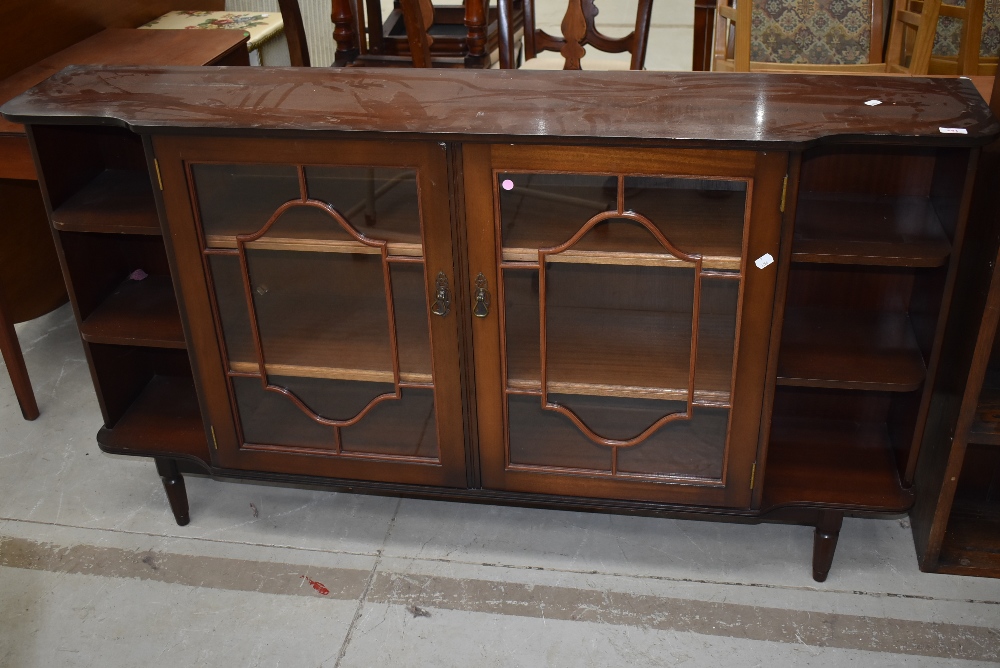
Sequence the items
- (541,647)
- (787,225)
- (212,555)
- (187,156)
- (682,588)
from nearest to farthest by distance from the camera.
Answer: (787,225), (187,156), (541,647), (682,588), (212,555)

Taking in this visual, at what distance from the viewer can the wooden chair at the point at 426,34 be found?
9.41 feet

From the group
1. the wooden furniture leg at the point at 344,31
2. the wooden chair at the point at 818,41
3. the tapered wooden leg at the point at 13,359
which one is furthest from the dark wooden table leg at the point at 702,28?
the tapered wooden leg at the point at 13,359

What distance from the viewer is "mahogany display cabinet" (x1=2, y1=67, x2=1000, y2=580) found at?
150 cm

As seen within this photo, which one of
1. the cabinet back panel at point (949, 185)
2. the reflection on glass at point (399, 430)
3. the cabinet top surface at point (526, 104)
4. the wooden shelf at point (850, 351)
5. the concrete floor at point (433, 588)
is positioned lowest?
the concrete floor at point (433, 588)

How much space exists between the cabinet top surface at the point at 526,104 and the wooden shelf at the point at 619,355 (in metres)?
0.35

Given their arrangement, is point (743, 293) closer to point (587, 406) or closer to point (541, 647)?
point (587, 406)

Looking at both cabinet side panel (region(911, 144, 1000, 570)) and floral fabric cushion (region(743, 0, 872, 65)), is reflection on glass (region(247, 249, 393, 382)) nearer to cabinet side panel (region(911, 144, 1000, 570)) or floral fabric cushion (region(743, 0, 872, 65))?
cabinet side panel (region(911, 144, 1000, 570))

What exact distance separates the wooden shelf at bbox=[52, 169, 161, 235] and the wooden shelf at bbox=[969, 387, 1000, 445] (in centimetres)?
158

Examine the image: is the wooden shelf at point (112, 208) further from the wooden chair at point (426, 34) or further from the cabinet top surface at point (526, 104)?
the wooden chair at point (426, 34)

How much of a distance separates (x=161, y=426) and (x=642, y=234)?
1145 mm

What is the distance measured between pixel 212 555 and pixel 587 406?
0.90 m

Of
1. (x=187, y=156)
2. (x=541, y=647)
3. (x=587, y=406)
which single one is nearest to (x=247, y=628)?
(x=541, y=647)

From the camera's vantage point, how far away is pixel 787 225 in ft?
4.83

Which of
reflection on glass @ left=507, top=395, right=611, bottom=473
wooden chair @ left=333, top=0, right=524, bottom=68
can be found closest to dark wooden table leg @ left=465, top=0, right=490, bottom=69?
wooden chair @ left=333, top=0, right=524, bottom=68
